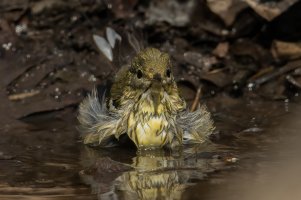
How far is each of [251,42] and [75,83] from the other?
6.67 feet

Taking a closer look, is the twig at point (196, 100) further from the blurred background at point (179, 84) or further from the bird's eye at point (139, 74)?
the bird's eye at point (139, 74)

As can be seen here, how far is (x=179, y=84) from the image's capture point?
7.54 m

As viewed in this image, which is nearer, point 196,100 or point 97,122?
point 97,122

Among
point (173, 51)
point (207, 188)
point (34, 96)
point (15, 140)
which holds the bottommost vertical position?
point (207, 188)

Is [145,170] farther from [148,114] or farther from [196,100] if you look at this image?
[196,100]

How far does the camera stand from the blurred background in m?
5.01

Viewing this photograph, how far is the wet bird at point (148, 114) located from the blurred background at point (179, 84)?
0.49ft

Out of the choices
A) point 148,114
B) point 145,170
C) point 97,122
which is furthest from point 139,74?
point 145,170

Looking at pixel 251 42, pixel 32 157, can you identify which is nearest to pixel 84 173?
pixel 32 157

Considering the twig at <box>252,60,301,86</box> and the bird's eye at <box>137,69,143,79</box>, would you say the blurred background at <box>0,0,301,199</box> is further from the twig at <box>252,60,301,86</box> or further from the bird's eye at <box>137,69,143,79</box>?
the bird's eye at <box>137,69,143,79</box>

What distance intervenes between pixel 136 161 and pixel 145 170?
0.39 m

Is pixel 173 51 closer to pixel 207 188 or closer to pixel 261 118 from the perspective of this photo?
pixel 261 118

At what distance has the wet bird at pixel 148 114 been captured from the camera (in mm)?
6121

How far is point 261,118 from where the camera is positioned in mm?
6828
